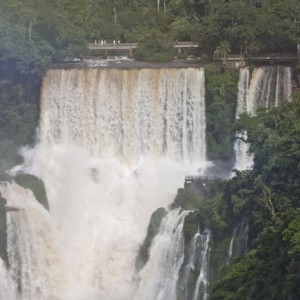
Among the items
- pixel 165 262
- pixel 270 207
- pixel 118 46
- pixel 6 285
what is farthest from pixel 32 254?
pixel 118 46

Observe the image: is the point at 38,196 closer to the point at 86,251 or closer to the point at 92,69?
the point at 86,251

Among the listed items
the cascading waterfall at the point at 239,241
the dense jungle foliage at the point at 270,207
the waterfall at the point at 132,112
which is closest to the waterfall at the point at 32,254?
the waterfall at the point at 132,112

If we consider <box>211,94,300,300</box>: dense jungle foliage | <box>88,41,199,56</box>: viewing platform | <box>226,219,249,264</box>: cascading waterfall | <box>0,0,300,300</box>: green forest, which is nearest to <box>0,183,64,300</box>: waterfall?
<box>0,0,300,300</box>: green forest

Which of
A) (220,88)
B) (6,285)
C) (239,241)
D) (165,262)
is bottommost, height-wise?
(6,285)

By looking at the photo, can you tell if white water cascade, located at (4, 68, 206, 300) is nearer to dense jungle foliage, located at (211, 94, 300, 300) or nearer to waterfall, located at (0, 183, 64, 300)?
waterfall, located at (0, 183, 64, 300)

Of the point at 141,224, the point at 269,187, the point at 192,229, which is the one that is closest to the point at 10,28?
the point at 141,224

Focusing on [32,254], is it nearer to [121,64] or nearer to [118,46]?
[121,64]
